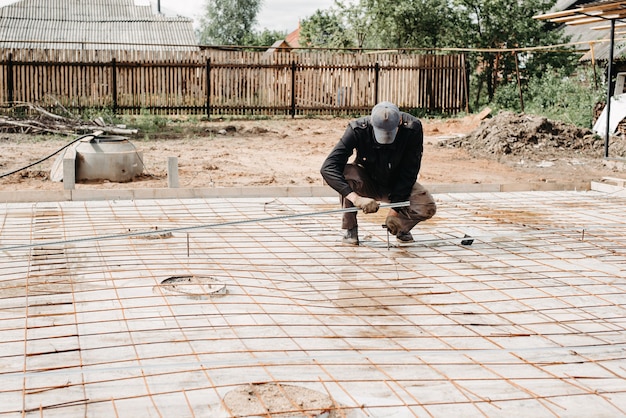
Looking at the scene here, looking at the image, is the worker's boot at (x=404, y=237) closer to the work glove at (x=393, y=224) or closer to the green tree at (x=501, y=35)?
the work glove at (x=393, y=224)

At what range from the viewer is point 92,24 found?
25109mm

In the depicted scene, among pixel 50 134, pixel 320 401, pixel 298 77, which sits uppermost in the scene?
pixel 298 77

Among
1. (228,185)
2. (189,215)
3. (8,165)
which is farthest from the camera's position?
(8,165)

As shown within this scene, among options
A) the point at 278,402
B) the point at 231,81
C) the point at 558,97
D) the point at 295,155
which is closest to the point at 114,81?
the point at 231,81

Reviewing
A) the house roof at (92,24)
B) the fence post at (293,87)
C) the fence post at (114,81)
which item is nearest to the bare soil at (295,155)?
the fence post at (114,81)

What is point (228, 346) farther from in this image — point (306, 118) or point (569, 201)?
point (306, 118)

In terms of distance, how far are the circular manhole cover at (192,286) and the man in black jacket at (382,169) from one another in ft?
3.83

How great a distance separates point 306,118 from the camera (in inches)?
622

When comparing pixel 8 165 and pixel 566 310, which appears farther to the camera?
pixel 8 165

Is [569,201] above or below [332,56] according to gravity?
below

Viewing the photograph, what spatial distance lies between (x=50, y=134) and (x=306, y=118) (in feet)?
18.5

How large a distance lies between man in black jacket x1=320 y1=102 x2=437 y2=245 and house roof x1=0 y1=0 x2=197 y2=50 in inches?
763

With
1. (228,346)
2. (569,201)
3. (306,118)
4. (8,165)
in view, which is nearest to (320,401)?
(228,346)

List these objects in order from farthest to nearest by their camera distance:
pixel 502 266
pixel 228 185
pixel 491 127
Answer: pixel 491 127, pixel 228 185, pixel 502 266
